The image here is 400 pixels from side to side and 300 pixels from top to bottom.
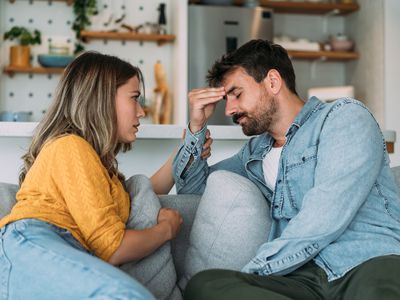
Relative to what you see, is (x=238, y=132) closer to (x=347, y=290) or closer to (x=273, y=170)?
(x=273, y=170)

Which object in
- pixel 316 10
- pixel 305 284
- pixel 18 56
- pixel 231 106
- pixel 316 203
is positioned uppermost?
pixel 316 10

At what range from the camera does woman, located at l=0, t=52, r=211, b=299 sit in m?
1.34

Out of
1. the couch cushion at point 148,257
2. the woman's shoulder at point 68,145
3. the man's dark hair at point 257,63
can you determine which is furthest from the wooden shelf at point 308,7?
the woman's shoulder at point 68,145

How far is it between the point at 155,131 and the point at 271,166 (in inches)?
24.5

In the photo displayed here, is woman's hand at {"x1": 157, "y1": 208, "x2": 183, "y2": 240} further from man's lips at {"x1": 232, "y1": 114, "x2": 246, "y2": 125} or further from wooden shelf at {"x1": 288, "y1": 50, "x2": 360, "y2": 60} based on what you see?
wooden shelf at {"x1": 288, "y1": 50, "x2": 360, "y2": 60}

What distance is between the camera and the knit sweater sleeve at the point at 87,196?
1.56 m

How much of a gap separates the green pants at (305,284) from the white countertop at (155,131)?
1.03 metres

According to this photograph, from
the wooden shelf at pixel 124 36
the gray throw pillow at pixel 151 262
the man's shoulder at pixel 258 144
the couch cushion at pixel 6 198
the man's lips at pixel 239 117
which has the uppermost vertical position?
the wooden shelf at pixel 124 36

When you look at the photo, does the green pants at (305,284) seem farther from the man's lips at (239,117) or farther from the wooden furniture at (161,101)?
the wooden furniture at (161,101)

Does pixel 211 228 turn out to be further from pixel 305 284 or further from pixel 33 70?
pixel 33 70

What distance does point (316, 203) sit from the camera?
1670mm

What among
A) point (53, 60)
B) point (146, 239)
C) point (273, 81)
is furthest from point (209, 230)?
point (53, 60)

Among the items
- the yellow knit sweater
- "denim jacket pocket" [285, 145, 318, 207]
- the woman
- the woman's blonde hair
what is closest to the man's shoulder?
"denim jacket pocket" [285, 145, 318, 207]

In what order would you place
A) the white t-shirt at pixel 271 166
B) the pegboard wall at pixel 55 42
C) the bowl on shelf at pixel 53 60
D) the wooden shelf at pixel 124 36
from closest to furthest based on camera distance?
1. the white t-shirt at pixel 271 166
2. the bowl on shelf at pixel 53 60
3. the wooden shelf at pixel 124 36
4. the pegboard wall at pixel 55 42
